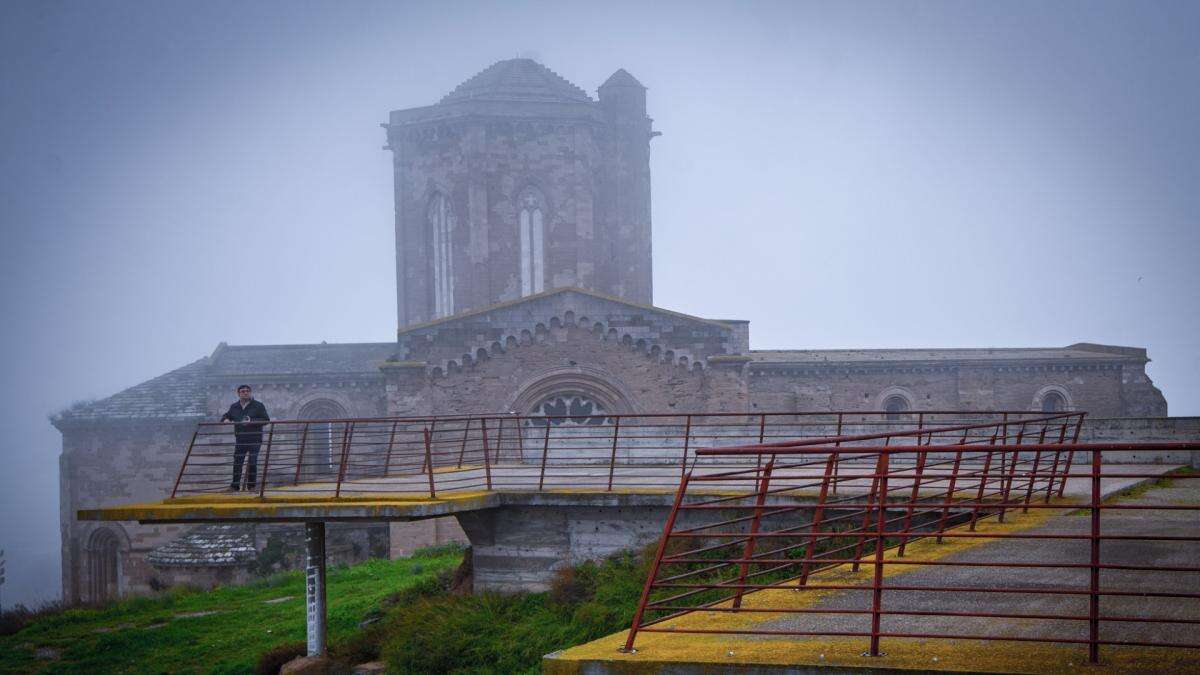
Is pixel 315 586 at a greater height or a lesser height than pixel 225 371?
lesser

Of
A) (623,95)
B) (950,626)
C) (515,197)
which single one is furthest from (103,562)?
(950,626)

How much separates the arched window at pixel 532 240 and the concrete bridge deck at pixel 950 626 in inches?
1148

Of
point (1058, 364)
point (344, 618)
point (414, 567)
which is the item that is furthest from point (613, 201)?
point (344, 618)

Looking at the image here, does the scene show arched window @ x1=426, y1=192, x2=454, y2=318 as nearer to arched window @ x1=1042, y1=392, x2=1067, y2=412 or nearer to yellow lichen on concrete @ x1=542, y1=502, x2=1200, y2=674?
arched window @ x1=1042, y1=392, x2=1067, y2=412

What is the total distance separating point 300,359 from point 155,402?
492cm

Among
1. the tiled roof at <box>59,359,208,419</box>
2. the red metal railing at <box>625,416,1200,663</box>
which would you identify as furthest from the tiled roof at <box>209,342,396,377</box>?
the red metal railing at <box>625,416,1200,663</box>

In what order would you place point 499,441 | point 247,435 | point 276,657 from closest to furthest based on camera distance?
point 247,435 < point 276,657 < point 499,441

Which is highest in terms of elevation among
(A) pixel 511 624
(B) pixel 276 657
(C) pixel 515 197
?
(C) pixel 515 197

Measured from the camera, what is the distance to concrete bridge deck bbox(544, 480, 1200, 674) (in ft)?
20.7

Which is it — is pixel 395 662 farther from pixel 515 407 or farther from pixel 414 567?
pixel 515 407

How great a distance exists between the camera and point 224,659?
1714 cm

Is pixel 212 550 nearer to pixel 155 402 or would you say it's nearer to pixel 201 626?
pixel 201 626

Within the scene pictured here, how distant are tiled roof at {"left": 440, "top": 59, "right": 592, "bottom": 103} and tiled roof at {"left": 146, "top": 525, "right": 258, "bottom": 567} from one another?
16.5m

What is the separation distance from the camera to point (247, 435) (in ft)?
49.6
